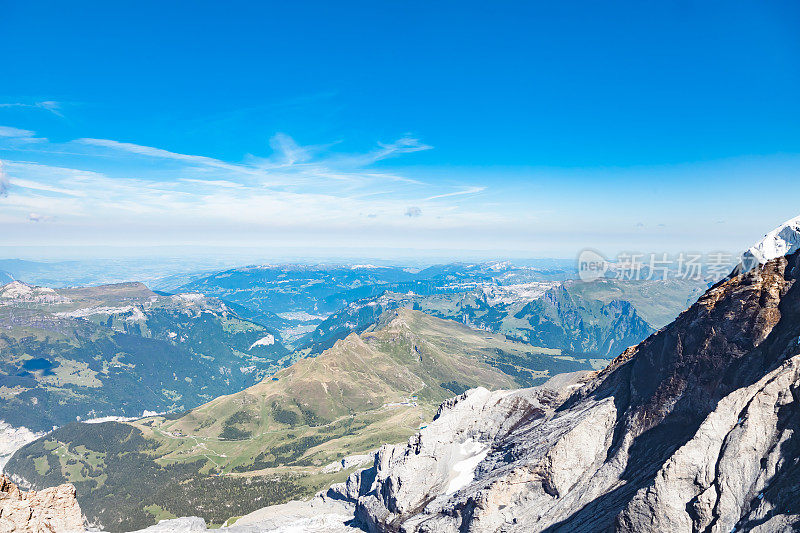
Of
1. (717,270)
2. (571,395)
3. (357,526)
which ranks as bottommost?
(357,526)

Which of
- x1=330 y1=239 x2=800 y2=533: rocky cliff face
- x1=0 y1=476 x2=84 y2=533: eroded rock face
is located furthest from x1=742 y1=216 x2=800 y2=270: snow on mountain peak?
x1=0 y1=476 x2=84 y2=533: eroded rock face

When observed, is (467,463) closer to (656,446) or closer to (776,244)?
(656,446)

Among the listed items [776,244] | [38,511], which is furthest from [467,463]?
[38,511]

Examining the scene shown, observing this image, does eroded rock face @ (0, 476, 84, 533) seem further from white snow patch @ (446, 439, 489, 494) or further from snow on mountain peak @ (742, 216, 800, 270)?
snow on mountain peak @ (742, 216, 800, 270)

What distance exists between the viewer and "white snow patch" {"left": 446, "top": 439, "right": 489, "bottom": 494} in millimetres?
83581

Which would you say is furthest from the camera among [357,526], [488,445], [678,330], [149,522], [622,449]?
[149,522]

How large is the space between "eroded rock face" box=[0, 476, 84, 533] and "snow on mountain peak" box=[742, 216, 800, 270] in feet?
284

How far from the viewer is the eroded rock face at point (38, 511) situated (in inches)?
1229

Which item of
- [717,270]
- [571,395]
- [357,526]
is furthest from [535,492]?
[717,270]

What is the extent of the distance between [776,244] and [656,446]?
114 feet

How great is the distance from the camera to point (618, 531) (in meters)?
41.6

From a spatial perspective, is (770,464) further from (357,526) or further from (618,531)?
(357,526)

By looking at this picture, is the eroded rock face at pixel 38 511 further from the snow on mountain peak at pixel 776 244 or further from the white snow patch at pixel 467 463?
the snow on mountain peak at pixel 776 244

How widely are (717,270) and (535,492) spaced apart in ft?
333
